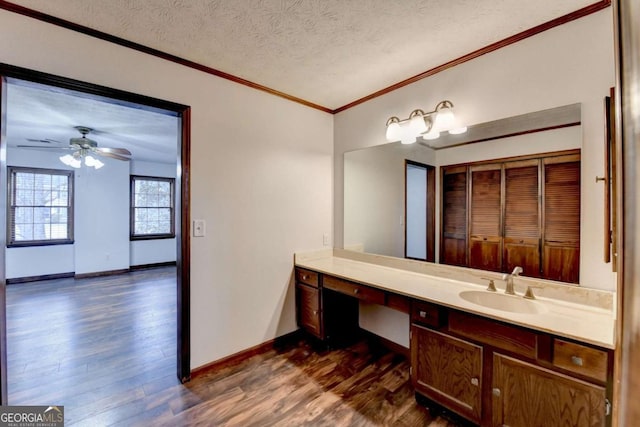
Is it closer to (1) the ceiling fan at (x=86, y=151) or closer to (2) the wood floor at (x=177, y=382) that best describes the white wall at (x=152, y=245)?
(1) the ceiling fan at (x=86, y=151)

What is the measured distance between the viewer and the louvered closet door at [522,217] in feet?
5.80

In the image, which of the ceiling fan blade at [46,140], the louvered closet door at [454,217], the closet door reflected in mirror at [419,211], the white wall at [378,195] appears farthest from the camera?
the ceiling fan blade at [46,140]

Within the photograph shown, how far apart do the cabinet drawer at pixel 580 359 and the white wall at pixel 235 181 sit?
2.04 metres

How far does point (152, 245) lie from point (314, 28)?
6100 mm

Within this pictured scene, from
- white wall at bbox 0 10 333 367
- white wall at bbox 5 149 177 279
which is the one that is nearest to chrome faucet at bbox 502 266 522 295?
white wall at bbox 0 10 333 367

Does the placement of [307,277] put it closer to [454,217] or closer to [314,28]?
[454,217]

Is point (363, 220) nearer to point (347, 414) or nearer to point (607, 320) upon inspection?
point (347, 414)

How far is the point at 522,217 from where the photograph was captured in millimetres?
1828

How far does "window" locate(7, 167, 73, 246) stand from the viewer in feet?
15.6

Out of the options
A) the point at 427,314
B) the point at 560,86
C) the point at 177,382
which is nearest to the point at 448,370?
the point at 427,314

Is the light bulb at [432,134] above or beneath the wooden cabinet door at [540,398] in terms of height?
above

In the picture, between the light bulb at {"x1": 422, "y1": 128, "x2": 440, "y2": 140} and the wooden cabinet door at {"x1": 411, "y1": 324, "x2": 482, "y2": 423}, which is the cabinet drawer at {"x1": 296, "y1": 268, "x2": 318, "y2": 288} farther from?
the light bulb at {"x1": 422, "y1": 128, "x2": 440, "y2": 140}

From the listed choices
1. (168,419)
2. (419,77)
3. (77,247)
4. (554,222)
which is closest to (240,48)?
(419,77)

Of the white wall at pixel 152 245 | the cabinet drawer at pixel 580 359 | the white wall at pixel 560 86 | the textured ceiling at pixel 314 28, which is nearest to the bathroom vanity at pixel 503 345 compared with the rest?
the cabinet drawer at pixel 580 359
